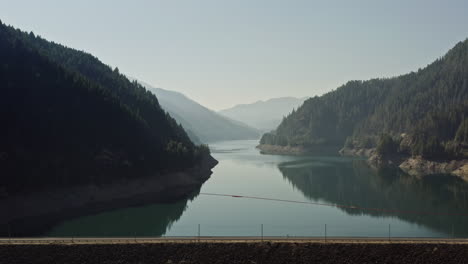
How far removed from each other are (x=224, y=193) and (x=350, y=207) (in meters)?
30.5

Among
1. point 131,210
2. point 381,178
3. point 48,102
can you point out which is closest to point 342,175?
point 381,178

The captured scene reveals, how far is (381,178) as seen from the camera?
125 m

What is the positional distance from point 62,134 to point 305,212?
51.8 m

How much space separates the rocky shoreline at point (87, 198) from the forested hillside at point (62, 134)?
1848mm

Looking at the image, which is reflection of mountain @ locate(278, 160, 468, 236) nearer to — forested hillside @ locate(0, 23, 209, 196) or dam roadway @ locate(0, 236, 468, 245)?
dam roadway @ locate(0, 236, 468, 245)

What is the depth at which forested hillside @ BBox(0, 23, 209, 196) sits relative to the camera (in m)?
73.1

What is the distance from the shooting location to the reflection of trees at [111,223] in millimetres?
57938

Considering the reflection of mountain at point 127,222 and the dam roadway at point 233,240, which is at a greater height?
the dam roadway at point 233,240

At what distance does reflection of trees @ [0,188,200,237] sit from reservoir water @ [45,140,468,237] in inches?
5.6

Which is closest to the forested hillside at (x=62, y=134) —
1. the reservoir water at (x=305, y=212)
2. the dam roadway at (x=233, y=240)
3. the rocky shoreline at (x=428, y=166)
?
the reservoir water at (x=305, y=212)
